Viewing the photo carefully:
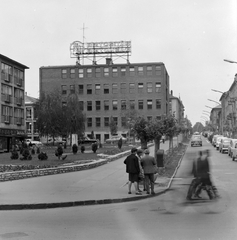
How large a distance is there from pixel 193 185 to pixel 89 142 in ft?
172

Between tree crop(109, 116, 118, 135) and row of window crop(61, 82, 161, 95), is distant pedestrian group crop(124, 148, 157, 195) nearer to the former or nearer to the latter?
tree crop(109, 116, 118, 135)

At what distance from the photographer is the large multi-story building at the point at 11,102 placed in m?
54.9

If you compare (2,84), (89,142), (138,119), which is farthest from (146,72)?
(138,119)

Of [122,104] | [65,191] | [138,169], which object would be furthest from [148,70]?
[138,169]

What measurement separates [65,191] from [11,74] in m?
45.7

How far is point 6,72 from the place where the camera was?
2199 inches

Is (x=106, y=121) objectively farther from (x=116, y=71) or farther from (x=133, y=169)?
(x=133, y=169)

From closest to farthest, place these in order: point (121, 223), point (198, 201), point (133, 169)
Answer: point (121, 223), point (198, 201), point (133, 169)

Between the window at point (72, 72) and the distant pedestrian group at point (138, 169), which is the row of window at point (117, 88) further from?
the distant pedestrian group at point (138, 169)

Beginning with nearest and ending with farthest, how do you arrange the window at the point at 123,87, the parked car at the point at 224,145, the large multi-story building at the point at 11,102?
the parked car at the point at 224,145 → the large multi-story building at the point at 11,102 → the window at the point at 123,87

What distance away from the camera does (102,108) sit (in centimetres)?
9300

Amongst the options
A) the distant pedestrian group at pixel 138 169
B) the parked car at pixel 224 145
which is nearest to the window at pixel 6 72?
the parked car at pixel 224 145

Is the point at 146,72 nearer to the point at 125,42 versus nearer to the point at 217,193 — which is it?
the point at 125,42

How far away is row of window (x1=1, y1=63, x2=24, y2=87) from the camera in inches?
2170
